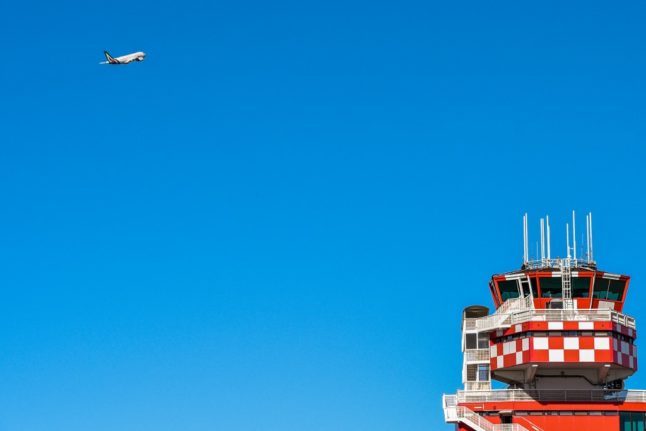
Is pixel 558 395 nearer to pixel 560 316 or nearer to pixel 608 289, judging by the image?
pixel 560 316

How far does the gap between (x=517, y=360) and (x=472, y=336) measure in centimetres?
712

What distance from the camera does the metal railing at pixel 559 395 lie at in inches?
4919

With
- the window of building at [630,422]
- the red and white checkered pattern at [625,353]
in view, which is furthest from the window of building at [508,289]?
the window of building at [630,422]

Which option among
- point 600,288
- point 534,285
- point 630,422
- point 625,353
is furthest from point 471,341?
point 630,422

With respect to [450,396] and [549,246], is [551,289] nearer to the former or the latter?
[549,246]

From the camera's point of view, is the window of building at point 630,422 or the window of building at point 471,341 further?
the window of building at point 471,341

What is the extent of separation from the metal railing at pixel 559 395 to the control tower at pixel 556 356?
8cm

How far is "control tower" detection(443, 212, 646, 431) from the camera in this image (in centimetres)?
12375

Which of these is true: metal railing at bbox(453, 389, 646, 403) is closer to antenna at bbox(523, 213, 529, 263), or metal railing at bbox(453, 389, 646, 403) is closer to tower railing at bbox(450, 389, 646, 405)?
tower railing at bbox(450, 389, 646, 405)

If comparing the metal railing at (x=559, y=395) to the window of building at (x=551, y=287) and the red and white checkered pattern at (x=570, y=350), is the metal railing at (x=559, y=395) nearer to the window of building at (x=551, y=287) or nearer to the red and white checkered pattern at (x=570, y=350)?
the red and white checkered pattern at (x=570, y=350)

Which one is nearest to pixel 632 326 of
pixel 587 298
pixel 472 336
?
pixel 587 298

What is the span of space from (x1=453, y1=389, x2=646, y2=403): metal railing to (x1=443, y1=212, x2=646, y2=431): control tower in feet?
0.27

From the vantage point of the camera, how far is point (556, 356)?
123375 mm

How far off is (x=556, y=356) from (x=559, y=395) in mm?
3892
